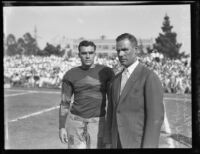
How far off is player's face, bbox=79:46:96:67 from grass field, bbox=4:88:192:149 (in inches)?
26.6

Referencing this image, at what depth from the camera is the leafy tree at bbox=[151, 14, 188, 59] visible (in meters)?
3.87

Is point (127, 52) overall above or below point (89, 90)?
above

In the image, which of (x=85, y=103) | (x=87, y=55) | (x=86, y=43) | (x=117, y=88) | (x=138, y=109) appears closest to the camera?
(x=138, y=109)

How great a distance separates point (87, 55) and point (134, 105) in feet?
2.87

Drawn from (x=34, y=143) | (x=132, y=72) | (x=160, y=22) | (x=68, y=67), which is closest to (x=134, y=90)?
(x=132, y=72)

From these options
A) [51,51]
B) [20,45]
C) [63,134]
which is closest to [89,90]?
[63,134]

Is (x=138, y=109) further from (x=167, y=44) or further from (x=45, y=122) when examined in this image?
(x=45, y=122)

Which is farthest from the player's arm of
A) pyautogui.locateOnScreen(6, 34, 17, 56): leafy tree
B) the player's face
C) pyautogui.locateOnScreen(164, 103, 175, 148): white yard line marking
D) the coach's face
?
pyautogui.locateOnScreen(164, 103, 175, 148): white yard line marking

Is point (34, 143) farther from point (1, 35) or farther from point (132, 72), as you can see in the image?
point (132, 72)

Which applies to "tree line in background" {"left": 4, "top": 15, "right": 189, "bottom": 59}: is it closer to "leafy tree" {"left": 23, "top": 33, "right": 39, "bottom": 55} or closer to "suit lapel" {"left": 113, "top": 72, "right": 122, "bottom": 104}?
"leafy tree" {"left": 23, "top": 33, "right": 39, "bottom": 55}

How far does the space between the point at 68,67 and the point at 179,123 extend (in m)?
1.69

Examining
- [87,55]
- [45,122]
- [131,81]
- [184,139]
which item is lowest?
[184,139]

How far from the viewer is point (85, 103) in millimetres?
3242

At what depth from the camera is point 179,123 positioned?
3.92 metres
